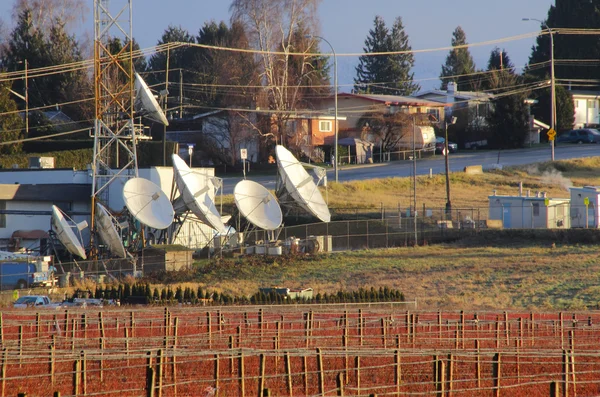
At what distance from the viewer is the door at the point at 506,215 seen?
190 feet

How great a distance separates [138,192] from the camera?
149 ft

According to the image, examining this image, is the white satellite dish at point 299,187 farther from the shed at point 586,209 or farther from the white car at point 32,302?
the white car at point 32,302

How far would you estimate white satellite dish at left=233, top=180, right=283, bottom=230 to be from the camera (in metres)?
49.4

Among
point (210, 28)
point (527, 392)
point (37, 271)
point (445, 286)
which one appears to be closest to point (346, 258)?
point (445, 286)

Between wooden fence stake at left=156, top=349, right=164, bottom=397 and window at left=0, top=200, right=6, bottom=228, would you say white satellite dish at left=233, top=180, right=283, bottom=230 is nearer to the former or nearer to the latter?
window at left=0, top=200, right=6, bottom=228

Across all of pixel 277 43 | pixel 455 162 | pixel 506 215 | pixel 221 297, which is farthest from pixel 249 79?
pixel 221 297

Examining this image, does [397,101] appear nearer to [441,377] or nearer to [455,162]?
[455,162]

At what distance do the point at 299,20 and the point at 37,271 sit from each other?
47.8 metres

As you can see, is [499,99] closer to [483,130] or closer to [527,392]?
[483,130]

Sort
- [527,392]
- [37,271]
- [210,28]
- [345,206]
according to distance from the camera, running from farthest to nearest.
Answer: [210,28] → [345,206] → [37,271] → [527,392]

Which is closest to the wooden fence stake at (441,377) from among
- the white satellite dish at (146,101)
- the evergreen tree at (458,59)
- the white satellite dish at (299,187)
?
the white satellite dish at (299,187)

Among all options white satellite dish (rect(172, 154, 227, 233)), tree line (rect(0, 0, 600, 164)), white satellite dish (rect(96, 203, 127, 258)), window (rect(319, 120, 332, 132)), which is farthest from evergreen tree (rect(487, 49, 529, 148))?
A: white satellite dish (rect(96, 203, 127, 258))

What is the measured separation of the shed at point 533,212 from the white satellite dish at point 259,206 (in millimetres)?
15914

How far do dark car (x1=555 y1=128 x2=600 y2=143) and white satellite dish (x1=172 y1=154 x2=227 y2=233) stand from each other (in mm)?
58910
